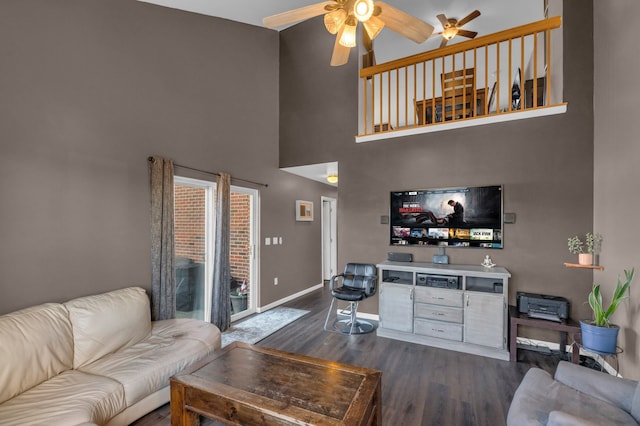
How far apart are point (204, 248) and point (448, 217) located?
10.5ft

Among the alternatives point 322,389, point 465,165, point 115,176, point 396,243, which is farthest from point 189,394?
point 465,165

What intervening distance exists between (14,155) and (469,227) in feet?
14.5

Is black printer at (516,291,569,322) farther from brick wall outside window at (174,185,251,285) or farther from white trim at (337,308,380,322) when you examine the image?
brick wall outside window at (174,185,251,285)

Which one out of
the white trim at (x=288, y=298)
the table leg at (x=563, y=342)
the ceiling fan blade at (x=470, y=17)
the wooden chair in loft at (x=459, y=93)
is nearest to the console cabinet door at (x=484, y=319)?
the table leg at (x=563, y=342)

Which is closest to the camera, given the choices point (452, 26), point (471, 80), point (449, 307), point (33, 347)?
point (33, 347)

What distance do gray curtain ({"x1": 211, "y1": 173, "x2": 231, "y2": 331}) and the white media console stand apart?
6.56 feet

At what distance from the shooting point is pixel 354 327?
3.82 metres

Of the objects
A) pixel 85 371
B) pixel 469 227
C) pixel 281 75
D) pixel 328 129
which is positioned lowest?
pixel 85 371

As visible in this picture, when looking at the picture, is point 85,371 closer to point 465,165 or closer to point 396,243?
point 396,243

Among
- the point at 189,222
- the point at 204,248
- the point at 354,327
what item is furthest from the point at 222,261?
the point at 354,327

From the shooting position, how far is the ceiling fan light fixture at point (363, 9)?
6.46 ft

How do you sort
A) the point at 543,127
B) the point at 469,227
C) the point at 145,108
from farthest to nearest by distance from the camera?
the point at 469,227
the point at 543,127
the point at 145,108

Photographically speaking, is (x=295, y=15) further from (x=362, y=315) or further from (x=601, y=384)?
(x=362, y=315)

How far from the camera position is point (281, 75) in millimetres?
5008
